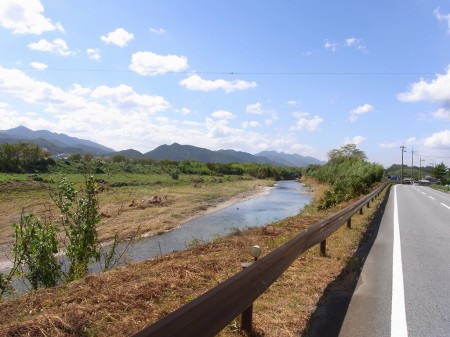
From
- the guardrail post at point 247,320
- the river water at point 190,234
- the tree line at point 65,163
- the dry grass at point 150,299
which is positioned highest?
the tree line at point 65,163

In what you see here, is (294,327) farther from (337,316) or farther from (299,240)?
(299,240)

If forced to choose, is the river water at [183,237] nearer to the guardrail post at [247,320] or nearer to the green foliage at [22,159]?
the guardrail post at [247,320]

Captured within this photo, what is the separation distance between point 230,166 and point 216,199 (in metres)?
70.6

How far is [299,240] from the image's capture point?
5.48m

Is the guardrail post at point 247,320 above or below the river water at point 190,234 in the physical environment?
above

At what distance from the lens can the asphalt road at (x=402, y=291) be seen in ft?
14.1

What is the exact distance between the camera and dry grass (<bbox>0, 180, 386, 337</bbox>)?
4019 mm

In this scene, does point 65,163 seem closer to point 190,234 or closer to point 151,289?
point 190,234

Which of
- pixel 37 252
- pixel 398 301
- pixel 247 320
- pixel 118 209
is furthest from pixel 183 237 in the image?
pixel 247 320

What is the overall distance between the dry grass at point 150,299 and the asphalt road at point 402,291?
580mm

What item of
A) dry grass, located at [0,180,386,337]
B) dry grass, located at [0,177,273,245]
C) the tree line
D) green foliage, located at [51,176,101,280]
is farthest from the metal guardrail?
dry grass, located at [0,177,273,245]

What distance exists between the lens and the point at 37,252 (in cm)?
721

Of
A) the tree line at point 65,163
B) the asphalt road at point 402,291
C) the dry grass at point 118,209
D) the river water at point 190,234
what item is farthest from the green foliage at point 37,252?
the dry grass at point 118,209

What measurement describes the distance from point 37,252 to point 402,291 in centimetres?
634
